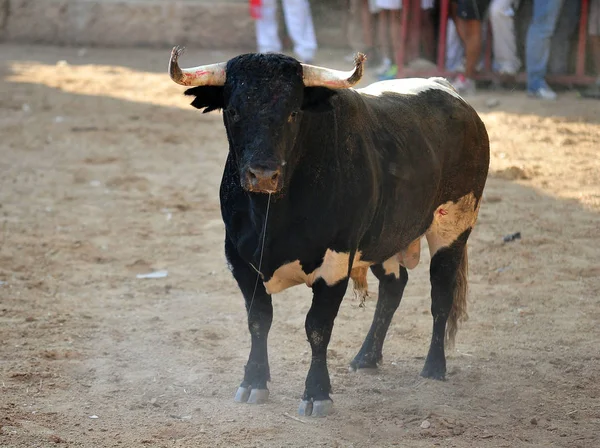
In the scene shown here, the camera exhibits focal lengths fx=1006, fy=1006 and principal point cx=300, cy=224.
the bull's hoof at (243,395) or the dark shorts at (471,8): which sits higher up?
the dark shorts at (471,8)

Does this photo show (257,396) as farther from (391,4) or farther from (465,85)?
(391,4)

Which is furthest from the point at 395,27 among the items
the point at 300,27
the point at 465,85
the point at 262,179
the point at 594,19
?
the point at 262,179

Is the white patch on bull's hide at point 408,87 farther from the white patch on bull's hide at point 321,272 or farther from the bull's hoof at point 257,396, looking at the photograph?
the bull's hoof at point 257,396

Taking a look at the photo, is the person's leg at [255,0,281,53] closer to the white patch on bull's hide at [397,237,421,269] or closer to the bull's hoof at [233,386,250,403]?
the white patch on bull's hide at [397,237,421,269]

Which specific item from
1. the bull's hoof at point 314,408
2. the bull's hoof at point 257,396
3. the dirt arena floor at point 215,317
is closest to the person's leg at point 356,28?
the dirt arena floor at point 215,317

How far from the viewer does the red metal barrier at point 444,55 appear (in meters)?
13.5

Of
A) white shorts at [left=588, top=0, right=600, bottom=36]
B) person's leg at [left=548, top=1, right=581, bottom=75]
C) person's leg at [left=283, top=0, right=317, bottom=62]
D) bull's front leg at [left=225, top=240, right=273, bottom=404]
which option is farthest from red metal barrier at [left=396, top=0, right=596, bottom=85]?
bull's front leg at [left=225, top=240, right=273, bottom=404]

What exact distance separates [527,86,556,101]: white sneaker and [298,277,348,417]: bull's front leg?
348 inches

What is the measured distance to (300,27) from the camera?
1588cm

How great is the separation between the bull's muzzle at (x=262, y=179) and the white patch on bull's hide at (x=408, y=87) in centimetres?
145

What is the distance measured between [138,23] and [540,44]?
707 cm

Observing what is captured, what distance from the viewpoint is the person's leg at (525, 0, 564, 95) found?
1303 centimetres

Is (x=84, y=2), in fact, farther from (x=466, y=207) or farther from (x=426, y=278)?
(x=466, y=207)

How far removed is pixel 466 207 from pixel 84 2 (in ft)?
40.1
